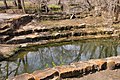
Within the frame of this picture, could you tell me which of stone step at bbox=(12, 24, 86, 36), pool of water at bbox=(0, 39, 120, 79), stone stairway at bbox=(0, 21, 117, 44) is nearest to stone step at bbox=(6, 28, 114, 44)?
stone stairway at bbox=(0, 21, 117, 44)

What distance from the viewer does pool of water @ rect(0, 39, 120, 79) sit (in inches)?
436

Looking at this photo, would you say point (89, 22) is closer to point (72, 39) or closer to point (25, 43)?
point (72, 39)

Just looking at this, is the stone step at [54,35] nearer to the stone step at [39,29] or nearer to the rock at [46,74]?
the stone step at [39,29]

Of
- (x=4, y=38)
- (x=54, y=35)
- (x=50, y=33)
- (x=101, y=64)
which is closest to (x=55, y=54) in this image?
(x=54, y=35)

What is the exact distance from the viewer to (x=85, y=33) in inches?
624

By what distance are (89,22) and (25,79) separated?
505 inches

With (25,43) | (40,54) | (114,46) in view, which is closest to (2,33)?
A: (25,43)

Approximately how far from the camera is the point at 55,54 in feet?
43.5

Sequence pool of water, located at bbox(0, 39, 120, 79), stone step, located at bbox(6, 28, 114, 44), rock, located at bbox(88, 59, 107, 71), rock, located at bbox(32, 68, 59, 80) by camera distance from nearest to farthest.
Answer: rock, located at bbox(32, 68, 59, 80) → rock, located at bbox(88, 59, 107, 71) → pool of water, located at bbox(0, 39, 120, 79) → stone step, located at bbox(6, 28, 114, 44)

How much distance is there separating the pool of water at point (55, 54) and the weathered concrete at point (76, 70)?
4.05 m

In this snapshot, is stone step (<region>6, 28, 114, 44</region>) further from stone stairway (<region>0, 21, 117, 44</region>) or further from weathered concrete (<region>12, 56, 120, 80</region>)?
weathered concrete (<region>12, 56, 120, 80</region>)

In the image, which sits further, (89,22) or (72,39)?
(89,22)

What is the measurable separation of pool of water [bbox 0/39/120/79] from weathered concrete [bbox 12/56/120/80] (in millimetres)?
4049

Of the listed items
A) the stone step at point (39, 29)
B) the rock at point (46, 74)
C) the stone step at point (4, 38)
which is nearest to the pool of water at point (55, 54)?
the stone step at point (4, 38)
